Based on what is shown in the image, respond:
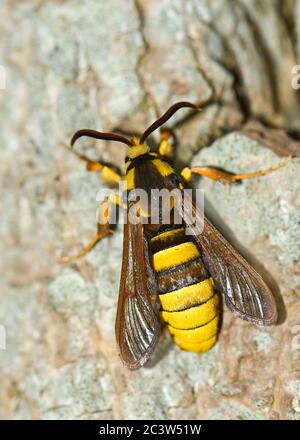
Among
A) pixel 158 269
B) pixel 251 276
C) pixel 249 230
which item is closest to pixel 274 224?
pixel 249 230

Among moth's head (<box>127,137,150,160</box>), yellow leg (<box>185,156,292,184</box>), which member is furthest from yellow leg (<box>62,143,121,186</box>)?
yellow leg (<box>185,156,292,184</box>)
